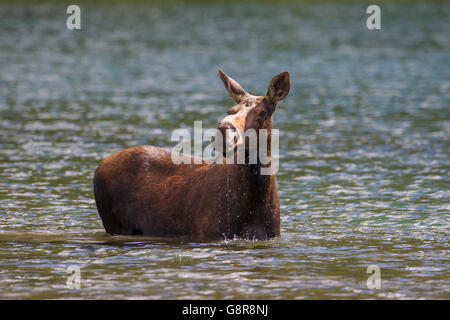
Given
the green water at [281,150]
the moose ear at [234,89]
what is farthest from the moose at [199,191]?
the green water at [281,150]

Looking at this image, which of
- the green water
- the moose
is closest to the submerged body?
the moose

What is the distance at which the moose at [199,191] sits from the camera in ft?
44.9

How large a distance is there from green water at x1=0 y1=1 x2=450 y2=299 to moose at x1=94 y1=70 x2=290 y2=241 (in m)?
0.31

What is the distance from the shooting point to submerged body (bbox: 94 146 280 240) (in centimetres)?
1389

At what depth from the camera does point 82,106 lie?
32.4 meters

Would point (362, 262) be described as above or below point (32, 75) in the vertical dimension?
below

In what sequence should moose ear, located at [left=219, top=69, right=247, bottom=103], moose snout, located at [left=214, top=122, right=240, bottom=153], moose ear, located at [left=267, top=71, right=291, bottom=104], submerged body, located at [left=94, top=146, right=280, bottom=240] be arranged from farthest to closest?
moose ear, located at [left=219, top=69, right=247, bottom=103]
submerged body, located at [left=94, top=146, right=280, bottom=240]
moose ear, located at [left=267, top=71, right=291, bottom=104]
moose snout, located at [left=214, top=122, right=240, bottom=153]

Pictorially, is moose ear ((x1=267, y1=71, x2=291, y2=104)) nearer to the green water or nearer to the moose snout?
the moose snout

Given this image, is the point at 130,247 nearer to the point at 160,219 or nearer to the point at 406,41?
the point at 160,219

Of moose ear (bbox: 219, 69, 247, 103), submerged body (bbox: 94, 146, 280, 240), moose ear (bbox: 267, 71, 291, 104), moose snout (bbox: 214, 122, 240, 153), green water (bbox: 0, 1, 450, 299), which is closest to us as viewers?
moose snout (bbox: 214, 122, 240, 153)

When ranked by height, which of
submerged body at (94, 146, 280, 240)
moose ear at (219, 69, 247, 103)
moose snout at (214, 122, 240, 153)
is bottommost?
submerged body at (94, 146, 280, 240)

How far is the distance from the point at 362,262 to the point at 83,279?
393 centimetres

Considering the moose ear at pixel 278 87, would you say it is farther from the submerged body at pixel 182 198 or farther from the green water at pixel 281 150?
the green water at pixel 281 150
